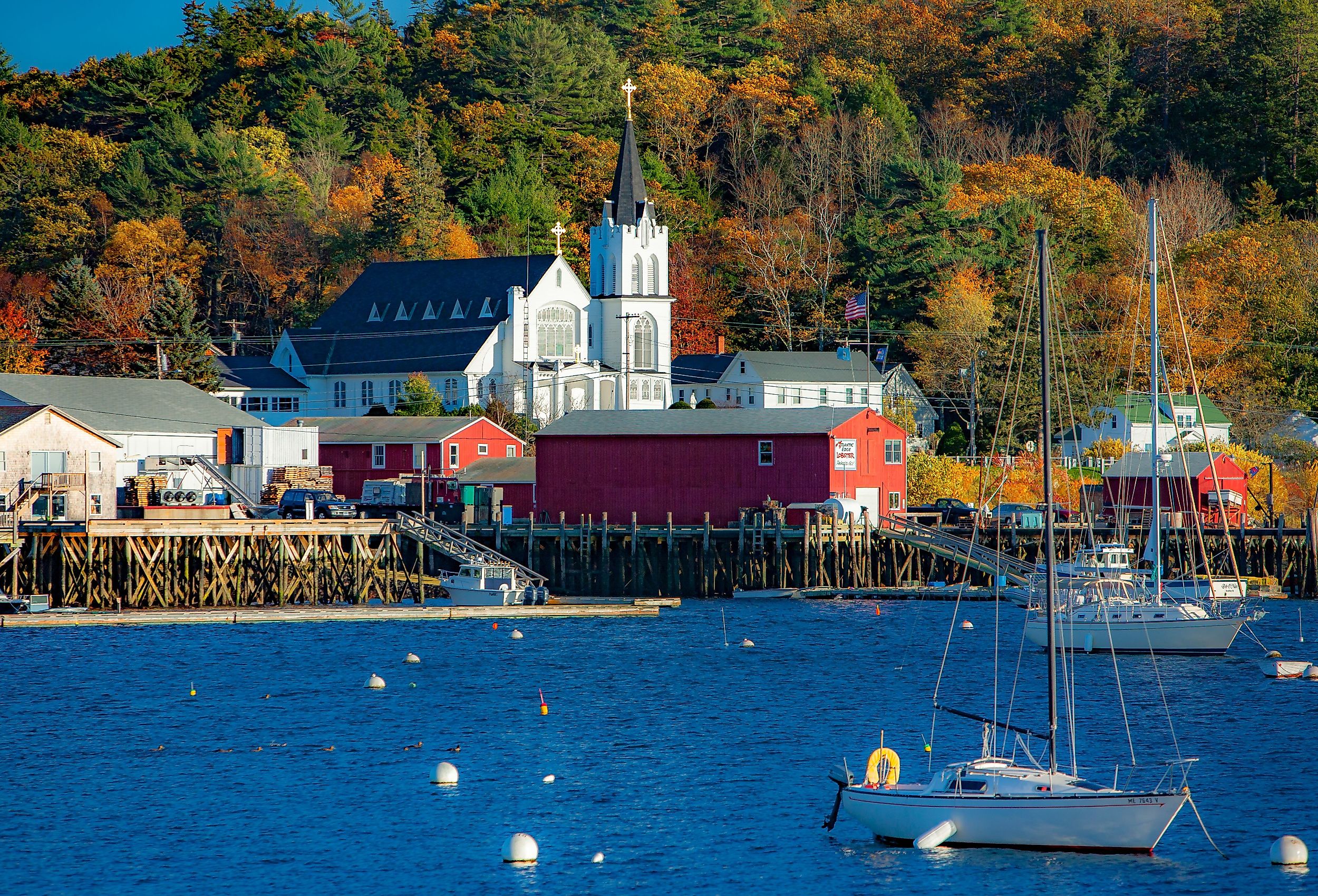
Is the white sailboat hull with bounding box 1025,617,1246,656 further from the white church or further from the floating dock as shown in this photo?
the white church

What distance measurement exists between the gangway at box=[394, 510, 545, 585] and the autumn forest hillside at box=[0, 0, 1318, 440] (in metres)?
30.9

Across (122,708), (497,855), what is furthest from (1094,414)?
(497,855)

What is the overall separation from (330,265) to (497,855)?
9845cm

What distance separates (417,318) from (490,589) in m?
45.3

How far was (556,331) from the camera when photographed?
103250 mm

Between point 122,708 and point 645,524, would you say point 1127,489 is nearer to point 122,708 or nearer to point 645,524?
point 645,524

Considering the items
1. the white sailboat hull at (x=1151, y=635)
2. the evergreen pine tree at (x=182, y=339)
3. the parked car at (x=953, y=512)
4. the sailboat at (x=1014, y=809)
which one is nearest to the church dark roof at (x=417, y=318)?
the evergreen pine tree at (x=182, y=339)

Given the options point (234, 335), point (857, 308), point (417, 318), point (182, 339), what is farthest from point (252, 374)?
point (857, 308)

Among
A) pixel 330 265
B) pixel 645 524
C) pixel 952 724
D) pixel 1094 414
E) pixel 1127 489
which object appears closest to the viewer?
pixel 952 724

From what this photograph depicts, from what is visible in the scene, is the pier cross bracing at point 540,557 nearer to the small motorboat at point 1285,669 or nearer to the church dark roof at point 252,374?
the small motorboat at point 1285,669

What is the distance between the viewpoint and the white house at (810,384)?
347 feet

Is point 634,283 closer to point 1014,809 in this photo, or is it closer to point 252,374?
point 252,374

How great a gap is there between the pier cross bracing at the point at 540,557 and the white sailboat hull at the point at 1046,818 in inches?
1444

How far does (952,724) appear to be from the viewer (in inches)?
1626
